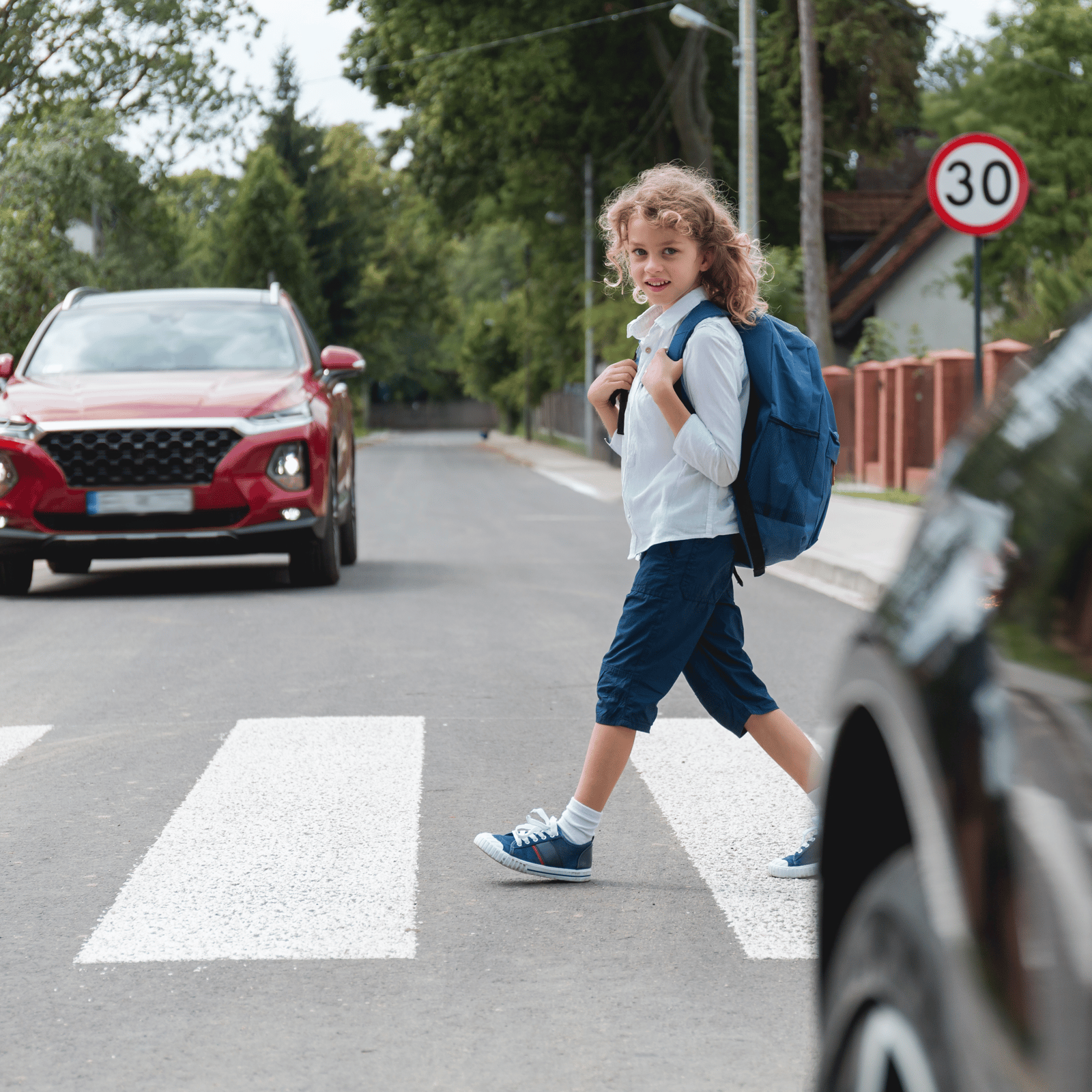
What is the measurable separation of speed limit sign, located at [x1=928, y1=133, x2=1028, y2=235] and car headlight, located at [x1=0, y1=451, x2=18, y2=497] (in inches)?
259

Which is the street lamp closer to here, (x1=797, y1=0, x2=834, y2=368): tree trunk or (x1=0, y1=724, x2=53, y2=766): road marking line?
(x1=797, y1=0, x2=834, y2=368): tree trunk

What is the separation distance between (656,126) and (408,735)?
30.7 meters

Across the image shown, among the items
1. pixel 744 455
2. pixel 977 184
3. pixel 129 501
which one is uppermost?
pixel 977 184

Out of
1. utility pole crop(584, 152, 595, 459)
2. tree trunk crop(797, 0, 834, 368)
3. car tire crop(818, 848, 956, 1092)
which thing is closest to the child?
car tire crop(818, 848, 956, 1092)

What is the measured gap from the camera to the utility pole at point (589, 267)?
37344 millimetres

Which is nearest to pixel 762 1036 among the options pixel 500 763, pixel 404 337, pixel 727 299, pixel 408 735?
pixel 727 299

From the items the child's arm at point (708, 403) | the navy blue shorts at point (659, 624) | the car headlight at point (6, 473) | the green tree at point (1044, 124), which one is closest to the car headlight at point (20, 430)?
the car headlight at point (6, 473)

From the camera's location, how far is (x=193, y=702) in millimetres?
6996

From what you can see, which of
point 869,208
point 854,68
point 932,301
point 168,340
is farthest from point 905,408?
point 869,208

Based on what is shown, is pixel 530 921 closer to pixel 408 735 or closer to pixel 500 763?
pixel 500 763

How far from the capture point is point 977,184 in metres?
12.1

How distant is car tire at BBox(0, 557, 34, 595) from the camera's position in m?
10.9

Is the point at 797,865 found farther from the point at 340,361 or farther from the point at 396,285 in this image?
the point at 396,285

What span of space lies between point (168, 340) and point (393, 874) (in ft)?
26.3
